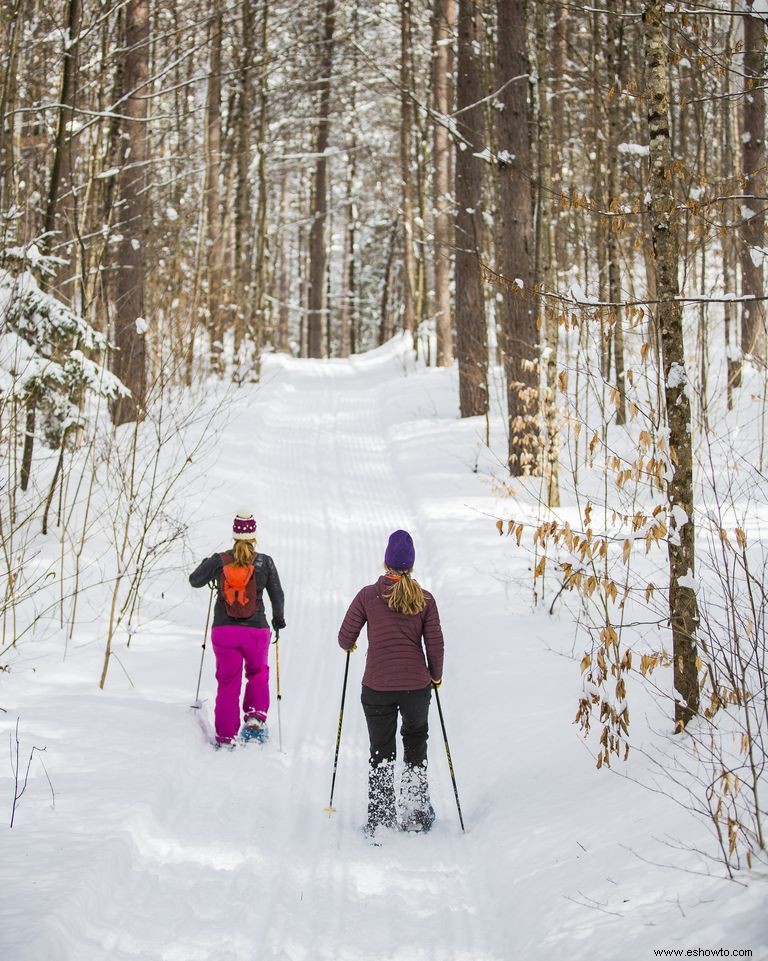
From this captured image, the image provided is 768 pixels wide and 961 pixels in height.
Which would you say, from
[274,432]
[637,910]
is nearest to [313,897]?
[637,910]

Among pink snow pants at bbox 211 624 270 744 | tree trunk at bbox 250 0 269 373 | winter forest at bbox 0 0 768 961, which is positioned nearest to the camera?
winter forest at bbox 0 0 768 961

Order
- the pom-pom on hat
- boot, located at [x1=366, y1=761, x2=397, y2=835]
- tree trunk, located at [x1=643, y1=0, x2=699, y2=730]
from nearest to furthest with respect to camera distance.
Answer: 1. tree trunk, located at [x1=643, y1=0, x2=699, y2=730]
2. boot, located at [x1=366, y1=761, x2=397, y2=835]
3. the pom-pom on hat

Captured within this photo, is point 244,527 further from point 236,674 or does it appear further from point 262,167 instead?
point 262,167

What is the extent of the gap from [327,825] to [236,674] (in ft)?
5.18

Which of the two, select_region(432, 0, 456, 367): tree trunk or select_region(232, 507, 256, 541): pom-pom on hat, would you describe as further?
select_region(432, 0, 456, 367): tree trunk

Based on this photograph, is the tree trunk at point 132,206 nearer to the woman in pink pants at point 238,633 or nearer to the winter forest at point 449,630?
the winter forest at point 449,630

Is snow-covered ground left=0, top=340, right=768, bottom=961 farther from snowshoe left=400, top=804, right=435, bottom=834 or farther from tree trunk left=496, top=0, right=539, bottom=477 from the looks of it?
tree trunk left=496, top=0, right=539, bottom=477

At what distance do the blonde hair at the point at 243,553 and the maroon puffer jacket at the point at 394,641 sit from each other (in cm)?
127

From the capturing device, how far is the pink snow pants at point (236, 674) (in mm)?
6473

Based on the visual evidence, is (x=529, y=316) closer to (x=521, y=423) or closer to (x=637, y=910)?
(x=521, y=423)

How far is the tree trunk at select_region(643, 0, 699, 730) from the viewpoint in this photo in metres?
4.88

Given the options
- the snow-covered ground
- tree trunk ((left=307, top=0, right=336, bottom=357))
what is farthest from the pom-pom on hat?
tree trunk ((left=307, top=0, right=336, bottom=357))

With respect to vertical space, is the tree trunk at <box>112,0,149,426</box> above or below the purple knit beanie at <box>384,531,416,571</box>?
above

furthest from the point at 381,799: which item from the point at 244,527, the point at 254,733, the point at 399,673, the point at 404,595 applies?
the point at 244,527
